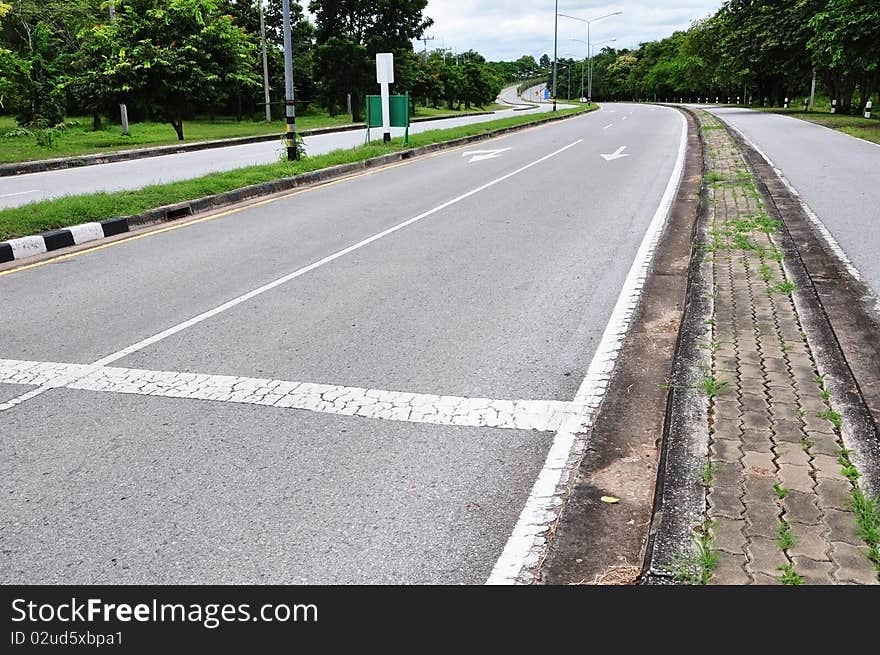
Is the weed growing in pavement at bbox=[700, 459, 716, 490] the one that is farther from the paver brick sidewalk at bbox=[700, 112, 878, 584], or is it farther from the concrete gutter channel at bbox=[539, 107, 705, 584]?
the concrete gutter channel at bbox=[539, 107, 705, 584]

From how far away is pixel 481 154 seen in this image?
21.2 m

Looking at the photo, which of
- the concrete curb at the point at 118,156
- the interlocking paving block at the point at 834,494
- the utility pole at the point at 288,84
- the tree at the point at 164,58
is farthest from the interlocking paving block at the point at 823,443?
the tree at the point at 164,58

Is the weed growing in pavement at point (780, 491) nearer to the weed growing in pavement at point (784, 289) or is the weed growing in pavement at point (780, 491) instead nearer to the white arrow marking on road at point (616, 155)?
the weed growing in pavement at point (784, 289)

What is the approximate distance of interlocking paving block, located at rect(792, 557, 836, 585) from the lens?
2711 millimetres

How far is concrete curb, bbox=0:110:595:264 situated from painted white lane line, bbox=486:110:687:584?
6638 mm

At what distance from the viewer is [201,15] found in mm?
28188

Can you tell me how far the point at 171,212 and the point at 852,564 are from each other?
1053 cm

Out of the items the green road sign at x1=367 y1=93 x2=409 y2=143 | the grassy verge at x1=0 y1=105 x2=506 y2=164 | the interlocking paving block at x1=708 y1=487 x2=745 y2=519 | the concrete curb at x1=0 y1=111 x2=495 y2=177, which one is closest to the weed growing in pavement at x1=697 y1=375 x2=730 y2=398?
the interlocking paving block at x1=708 y1=487 x2=745 y2=519

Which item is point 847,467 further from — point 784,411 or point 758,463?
point 784,411

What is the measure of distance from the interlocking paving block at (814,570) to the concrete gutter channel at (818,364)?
381 mm

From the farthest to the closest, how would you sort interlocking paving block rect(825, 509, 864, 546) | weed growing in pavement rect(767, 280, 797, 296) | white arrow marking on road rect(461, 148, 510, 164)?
white arrow marking on road rect(461, 148, 510, 164)
weed growing in pavement rect(767, 280, 797, 296)
interlocking paving block rect(825, 509, 864, 546)
